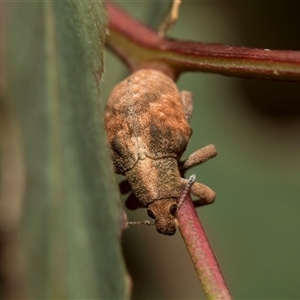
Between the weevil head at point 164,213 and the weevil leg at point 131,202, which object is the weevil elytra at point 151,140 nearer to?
the weevil head at point 164,213

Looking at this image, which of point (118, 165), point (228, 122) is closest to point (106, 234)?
point (118, 165)

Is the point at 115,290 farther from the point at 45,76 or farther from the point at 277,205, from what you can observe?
the point at 277,205

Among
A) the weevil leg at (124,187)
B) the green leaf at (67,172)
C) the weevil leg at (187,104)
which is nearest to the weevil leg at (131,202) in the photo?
the weevil leg at (124,187)

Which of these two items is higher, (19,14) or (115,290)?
(19,14)

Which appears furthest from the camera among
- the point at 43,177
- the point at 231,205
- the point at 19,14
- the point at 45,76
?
the point at 231,205

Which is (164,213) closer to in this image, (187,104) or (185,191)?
(185,191)

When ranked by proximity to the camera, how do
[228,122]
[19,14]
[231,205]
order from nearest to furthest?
Answer: 1. [19,14]
2. [231,205]
3. [228,122]

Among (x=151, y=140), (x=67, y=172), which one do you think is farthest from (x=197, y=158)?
(x=67, y=172)

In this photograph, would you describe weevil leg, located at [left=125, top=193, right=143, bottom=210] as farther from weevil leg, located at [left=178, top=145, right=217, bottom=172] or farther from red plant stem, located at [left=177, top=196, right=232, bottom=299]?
red plant stem, located at [left=177, top=196, right=232, bottom=299]
